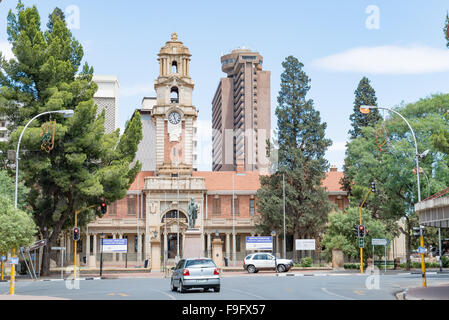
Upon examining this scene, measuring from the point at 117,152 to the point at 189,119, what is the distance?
27408mm

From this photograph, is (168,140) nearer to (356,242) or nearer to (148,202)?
(148,202)

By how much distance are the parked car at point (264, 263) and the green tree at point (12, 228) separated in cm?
2256

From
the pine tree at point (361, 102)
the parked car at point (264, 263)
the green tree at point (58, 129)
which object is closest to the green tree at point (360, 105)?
the pine tree at point (361, 102)

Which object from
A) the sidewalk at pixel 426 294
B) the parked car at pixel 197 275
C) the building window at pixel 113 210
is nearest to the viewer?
the sidewalk at pixel 426 294

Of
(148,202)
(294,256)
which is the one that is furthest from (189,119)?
(294,256)

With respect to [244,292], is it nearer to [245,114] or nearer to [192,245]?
[192,245]

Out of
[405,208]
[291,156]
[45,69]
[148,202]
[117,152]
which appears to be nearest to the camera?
[45,69]

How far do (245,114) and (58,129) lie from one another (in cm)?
10282

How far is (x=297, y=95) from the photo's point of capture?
67750 millimetres

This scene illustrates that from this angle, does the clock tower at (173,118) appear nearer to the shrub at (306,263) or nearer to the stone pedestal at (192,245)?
the shrub at (306,263)

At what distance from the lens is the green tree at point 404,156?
45.9 m

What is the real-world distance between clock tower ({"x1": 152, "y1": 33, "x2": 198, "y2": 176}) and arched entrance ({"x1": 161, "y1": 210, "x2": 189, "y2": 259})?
5273mm

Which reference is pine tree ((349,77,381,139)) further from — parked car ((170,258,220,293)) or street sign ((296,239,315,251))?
parked car ((170,258,220,293))

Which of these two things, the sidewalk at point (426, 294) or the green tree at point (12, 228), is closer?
the sidewalk at point (426, 294)
